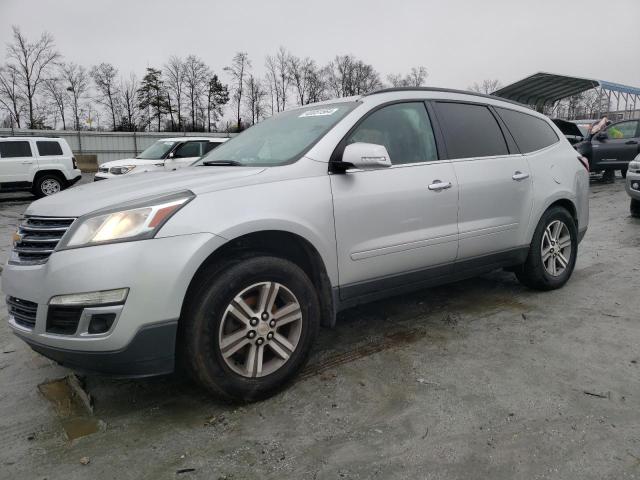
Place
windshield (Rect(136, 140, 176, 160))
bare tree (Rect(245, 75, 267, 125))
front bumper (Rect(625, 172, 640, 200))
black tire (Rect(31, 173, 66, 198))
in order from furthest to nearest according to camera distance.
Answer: bare tree (Rect(245, 75, 267, 125)) → black tire (Rect(31, 173, 66, 198)) → windshield (Rect(136, 140, 176, 160)) → front bumper (Rect(625, 172, 640, 200))

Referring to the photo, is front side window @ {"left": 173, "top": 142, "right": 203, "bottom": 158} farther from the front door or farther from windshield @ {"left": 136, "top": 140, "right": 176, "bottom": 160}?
the front door

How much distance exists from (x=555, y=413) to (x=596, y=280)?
9.13ft

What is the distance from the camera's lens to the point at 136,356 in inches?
89.5

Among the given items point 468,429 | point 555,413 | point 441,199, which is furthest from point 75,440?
point 441,199

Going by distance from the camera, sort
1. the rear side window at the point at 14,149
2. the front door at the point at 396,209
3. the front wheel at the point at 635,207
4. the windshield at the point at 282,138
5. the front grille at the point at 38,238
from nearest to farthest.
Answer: the front grille at the point at 38,238 → the front door at the point at 396,209 → the windshield at the point at 282,138 → the front wheel at the point at 635,207 → the rear side window at the point at 14,149

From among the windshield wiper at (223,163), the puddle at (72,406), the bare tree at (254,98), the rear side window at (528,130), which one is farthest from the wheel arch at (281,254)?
the bare tree at (254,98)

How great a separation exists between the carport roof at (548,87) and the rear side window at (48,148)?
56.2 feet

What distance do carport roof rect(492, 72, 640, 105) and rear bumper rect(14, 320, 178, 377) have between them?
2116 cm

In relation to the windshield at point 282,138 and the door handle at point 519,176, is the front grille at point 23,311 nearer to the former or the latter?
the windshield at point 282,138

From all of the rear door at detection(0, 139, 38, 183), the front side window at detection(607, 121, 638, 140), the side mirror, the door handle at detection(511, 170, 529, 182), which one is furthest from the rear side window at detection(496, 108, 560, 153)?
the rear door at detection(0, 139, 38, 183)

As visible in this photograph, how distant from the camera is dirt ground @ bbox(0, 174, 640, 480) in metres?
2.10

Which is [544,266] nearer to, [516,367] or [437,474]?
[516,367]

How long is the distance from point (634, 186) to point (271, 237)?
26.0 ft

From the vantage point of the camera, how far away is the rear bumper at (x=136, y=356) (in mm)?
2248
